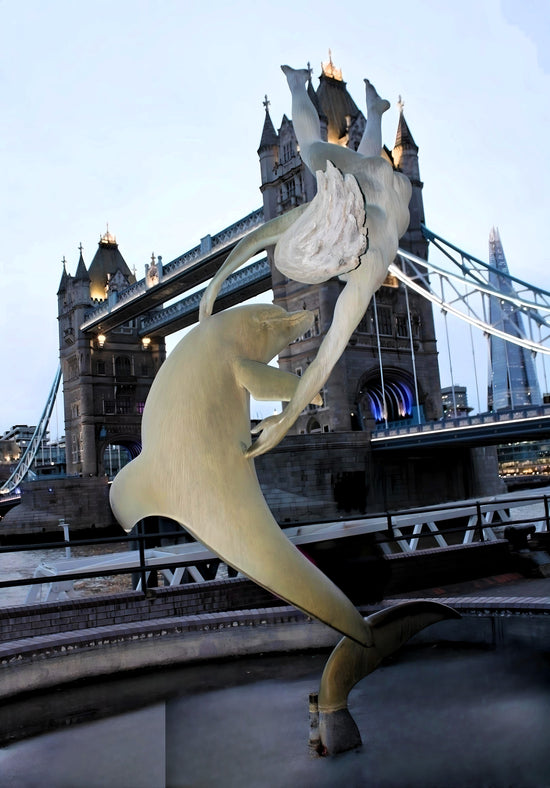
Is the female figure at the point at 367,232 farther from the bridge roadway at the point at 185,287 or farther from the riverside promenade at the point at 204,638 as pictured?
the bridge roadway at the point at 185,287

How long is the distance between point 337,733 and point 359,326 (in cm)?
3075

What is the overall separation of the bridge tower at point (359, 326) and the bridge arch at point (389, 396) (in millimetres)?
47

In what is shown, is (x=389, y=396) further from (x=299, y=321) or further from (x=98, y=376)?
(x=299, y=321)

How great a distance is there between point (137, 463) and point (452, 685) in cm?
200

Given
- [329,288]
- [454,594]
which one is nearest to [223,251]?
[329,288]

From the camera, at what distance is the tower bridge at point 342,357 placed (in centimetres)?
2694

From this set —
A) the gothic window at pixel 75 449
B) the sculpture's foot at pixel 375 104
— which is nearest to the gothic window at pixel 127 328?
the gothic window at pixel 75 449

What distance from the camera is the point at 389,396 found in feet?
116

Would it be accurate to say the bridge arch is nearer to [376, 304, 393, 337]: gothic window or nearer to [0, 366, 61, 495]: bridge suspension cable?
[376, 304, 393, 337]: gothic window

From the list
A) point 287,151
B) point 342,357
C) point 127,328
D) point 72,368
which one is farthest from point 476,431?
point 72,368

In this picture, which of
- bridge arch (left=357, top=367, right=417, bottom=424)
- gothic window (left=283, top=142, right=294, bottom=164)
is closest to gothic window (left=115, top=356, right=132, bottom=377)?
bridge arch (left=357, top=367, right=417, bottom=424)

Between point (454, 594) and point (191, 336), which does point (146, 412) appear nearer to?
point (191, 336)

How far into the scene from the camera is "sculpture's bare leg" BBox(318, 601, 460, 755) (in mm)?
2986

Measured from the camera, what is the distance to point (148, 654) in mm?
4363
